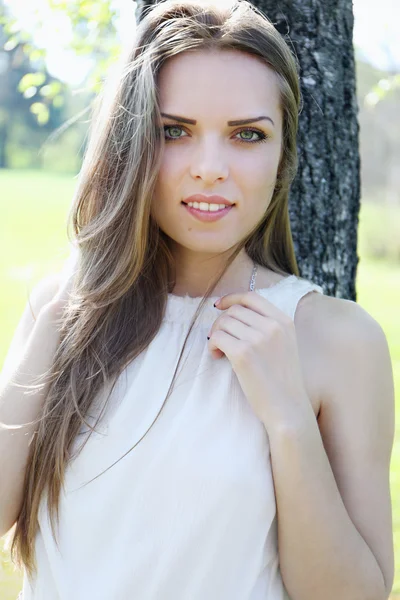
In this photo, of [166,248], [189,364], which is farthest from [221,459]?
[166,248]

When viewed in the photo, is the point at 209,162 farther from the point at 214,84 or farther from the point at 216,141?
the point at 214,84

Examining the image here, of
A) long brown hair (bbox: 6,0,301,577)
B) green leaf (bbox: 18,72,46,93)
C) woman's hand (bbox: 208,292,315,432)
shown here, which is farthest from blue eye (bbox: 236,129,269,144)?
green leaf (bbox: 18,72,46,93)

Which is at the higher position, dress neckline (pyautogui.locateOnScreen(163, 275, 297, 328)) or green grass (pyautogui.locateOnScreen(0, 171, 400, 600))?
dress neckline (pyautogui.locateOnScreen(163, 275, 297, 328))

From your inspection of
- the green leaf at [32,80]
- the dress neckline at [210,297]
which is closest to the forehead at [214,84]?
the dress neckline at [210,297]

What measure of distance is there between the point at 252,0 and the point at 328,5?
242 millimetres

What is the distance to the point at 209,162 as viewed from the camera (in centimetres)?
174

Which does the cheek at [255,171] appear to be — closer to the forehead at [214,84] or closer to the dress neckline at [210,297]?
the forehead at [214,84]

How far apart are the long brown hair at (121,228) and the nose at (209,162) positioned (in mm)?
90

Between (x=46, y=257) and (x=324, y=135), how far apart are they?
3.09 feet

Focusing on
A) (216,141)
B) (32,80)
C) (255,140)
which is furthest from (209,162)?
(32,80)

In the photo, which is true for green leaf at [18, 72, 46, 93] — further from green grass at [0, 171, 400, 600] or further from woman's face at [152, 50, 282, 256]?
woman's face at [152, 50, 282, 256]

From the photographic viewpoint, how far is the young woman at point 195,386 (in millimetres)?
1691

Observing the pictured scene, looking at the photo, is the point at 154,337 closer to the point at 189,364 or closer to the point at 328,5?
the point at 189,364

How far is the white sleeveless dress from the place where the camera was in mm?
1691
